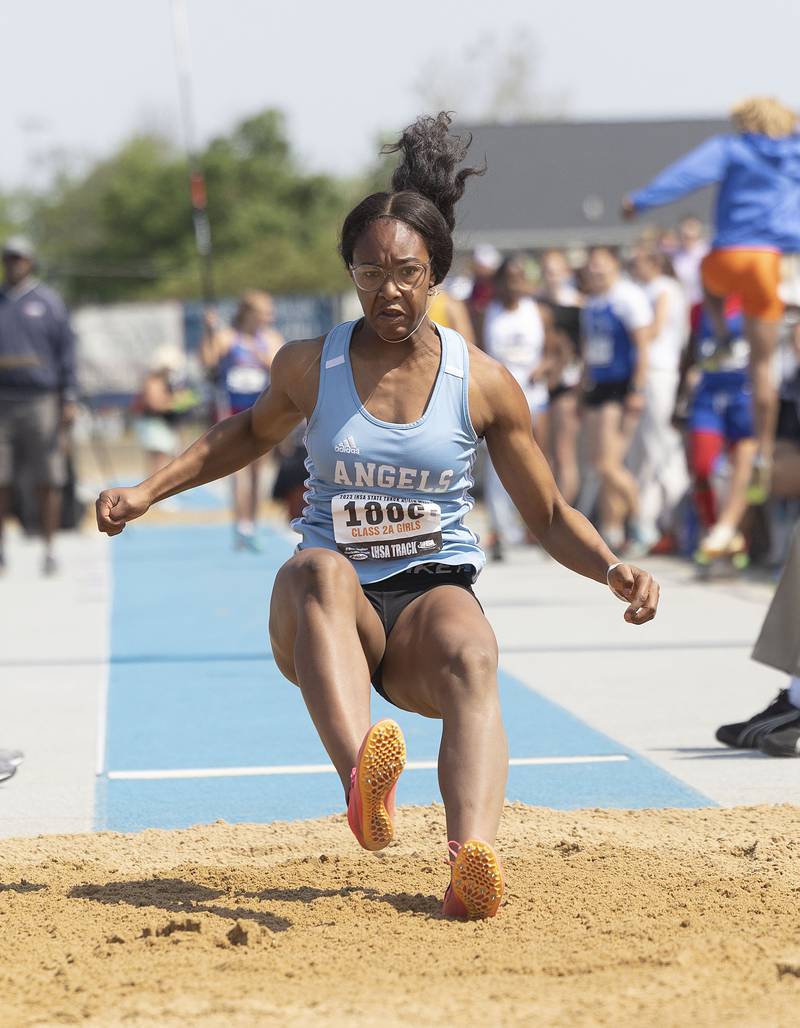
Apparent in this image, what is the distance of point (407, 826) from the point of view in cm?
476

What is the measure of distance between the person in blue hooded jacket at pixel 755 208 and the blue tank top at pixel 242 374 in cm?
506

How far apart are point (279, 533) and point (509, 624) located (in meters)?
7.40

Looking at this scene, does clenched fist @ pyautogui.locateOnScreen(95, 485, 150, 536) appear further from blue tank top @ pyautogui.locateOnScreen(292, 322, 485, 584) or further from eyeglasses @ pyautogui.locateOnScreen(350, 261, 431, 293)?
eyeglasses @ pyautogui.locateOnScreen(350, 261, 431, 293)

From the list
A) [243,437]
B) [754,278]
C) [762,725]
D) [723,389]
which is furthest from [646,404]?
[243,437]

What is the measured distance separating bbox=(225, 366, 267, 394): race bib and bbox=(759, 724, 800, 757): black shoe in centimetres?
890

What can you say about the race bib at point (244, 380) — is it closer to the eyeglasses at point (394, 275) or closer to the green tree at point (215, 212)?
the eyeglasses at point (394, 275)

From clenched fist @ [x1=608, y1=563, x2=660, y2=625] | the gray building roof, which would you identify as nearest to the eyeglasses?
clenched fist @ [x1=608, y1=563, x2=660, y2=625]

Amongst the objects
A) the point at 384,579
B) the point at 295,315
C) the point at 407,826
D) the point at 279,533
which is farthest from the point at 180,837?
the point at 295,315

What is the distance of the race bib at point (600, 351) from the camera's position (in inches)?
498

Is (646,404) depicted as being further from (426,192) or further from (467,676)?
(467,676)

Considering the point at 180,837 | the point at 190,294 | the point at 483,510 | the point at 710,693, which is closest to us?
the point at 180,837

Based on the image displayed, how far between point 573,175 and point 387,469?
52.0m

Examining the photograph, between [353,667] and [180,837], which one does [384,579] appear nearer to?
[353,667]

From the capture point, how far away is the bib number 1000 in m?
4.07
